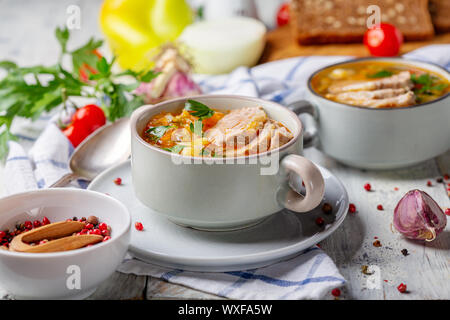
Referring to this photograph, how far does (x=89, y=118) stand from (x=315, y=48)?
1.56 metres

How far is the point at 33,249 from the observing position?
1.45 metres

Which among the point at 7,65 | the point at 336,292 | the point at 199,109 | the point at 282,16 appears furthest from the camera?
the point at 282,16

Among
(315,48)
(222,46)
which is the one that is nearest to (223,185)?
(222,46)

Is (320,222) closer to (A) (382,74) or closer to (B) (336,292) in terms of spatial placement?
(B) (336,292)

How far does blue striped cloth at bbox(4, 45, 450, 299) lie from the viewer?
155 cm

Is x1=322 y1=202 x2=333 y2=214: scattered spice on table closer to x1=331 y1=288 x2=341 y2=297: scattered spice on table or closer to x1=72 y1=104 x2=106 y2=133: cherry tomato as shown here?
x1=331 y1=288 x2=341 y2=297: scattered spice on table

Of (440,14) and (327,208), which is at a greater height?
(327,208)

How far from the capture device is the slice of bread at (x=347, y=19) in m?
3.52

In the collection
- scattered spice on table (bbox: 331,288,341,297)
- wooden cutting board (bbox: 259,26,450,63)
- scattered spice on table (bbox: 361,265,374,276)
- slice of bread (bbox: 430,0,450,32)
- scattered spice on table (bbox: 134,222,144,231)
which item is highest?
scattered spice on table (bbox: 134,222,144,231)

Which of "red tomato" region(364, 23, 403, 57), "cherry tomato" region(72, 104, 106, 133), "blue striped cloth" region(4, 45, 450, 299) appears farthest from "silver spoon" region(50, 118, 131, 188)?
"red tomato" region(364, 23, 403, 57)

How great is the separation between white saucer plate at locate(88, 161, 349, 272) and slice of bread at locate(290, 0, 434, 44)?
187cm

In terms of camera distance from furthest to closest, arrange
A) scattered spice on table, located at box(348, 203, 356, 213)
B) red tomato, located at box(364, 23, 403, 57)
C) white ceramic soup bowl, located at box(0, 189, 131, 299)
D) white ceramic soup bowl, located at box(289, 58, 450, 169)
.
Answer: red tomato, located at box(364, 23, 403, 57), white ceramic soup bowl, located at box(289, 58, 450, 169), scattered spice on table, located at box(348, 203, 356, 213), white ceramic soup bowl, located at box(0, 189, 131, 299)

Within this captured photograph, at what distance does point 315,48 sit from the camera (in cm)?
354

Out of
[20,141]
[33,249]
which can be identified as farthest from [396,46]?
[33,249]
